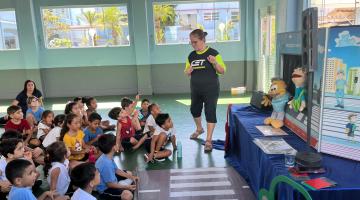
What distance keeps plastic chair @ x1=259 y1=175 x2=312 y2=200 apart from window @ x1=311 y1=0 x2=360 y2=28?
377cm

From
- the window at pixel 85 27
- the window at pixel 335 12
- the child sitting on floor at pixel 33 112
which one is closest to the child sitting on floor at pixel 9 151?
the child sitting on floor at pixel 33 112

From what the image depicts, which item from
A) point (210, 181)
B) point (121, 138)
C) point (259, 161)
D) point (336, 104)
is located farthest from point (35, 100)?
point (336, 104)

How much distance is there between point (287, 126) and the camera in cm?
305

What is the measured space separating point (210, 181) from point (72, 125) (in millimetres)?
1637

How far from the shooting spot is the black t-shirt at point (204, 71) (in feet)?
13.2

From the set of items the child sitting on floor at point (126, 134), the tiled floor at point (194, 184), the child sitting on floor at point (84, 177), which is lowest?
the tiled floor at point (194, 184)

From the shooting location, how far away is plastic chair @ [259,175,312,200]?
174 cm

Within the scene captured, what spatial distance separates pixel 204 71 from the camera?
409cm

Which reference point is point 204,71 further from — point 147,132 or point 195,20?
point 195,20

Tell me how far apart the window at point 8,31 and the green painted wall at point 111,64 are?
0.71 feet

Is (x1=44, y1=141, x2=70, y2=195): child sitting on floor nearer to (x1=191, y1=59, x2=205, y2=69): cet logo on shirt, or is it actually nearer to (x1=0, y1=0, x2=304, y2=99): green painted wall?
(x1=191, y1=59, x2=205, y2=69): cet logo on shirt

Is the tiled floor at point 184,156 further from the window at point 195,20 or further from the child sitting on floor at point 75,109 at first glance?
the window at point 195,20

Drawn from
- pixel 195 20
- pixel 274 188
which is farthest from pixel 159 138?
pixel 195 20

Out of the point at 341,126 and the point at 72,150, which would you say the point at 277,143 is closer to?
the point at 341,126
